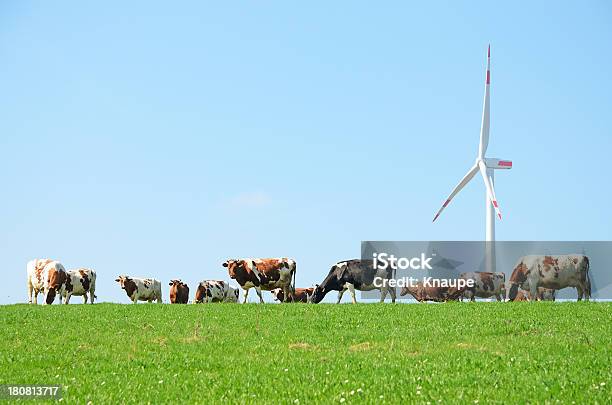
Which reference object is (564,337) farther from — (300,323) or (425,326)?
(300,323)

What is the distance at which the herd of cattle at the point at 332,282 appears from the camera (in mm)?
36000

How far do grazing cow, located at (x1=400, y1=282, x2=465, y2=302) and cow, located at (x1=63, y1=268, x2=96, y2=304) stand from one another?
16826 millimetres

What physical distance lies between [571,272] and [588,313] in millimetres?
15996

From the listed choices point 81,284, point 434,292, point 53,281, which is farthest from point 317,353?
point 434,292

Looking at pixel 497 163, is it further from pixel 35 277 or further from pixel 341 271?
pixel 35 277

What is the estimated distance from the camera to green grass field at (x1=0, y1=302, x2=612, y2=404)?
41.1ft

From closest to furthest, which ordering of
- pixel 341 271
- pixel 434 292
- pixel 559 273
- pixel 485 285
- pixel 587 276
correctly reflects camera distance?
pixel 341 271 → pixel 559 273 → pixel 587 276 → pixel 434 292 → pixel 485 285

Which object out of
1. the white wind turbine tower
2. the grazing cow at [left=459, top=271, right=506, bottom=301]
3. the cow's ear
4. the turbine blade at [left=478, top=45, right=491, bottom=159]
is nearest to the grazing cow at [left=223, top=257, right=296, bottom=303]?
the cow's ear

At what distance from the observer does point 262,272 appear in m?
36.2

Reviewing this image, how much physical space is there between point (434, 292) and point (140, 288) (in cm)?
1713

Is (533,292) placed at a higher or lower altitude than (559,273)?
lower

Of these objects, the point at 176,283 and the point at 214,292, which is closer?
the point at 214,292

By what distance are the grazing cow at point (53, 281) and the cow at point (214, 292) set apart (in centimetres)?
806

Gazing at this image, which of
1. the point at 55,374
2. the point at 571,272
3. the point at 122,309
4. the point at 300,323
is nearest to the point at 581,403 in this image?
the point at 55,374
